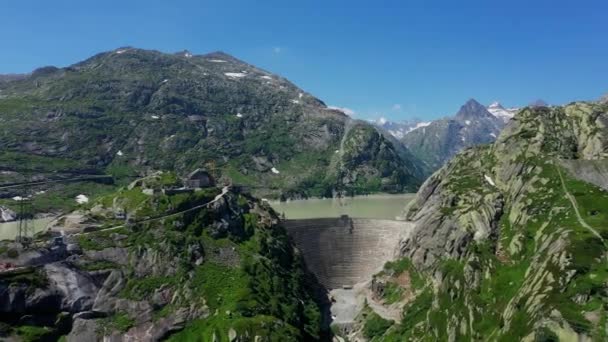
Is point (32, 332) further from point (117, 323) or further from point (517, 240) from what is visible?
point (517, 240)

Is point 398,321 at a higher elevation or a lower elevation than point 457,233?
lower

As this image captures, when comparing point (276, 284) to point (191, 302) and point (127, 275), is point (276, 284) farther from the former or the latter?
point (127, 275)

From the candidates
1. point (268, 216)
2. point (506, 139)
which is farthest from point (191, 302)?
point (506, 139)

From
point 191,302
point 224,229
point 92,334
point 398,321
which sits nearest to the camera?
point 92,334

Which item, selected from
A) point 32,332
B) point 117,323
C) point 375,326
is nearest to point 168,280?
point 117,323

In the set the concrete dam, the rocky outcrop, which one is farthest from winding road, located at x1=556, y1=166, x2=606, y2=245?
the concrete dam

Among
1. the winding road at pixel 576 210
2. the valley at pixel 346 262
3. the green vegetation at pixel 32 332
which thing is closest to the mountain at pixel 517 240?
the winding road at pixel 576 210
